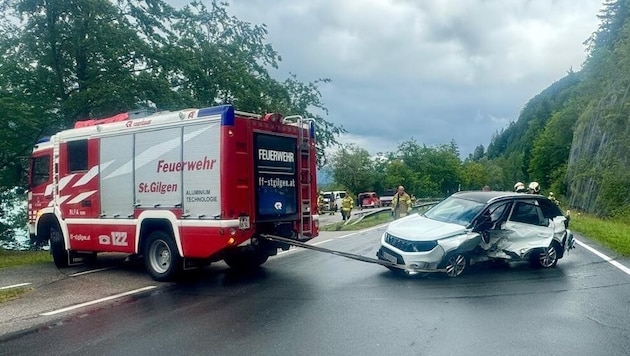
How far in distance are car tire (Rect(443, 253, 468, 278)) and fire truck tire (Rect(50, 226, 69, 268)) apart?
8.14m

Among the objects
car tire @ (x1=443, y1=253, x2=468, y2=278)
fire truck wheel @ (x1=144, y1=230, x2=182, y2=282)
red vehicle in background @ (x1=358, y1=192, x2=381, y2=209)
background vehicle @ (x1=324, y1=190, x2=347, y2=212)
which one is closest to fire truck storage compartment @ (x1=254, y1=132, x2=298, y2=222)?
fire truck wheel @ (x1=144, y1=230, x2=182, y2=282)

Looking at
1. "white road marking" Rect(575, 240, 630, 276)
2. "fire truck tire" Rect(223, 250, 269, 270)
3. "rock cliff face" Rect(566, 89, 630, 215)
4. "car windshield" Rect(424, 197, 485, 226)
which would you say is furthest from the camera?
"rock cliff face" Rect(566, 89, 630, 215)

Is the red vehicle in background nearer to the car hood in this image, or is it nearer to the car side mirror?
the car hood

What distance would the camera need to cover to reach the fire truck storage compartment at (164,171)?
9.68 m

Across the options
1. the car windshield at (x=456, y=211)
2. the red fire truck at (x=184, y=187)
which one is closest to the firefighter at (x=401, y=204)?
the car windshield at (x=456, y=211)

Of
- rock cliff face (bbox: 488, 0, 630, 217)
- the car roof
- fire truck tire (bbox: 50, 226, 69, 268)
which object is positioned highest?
rock cliff face (bbox: 488, 0, 630, 217)

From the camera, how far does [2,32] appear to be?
2025 cm

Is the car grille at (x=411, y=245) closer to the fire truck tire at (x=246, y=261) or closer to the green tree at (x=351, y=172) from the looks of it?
the fire truck tire at (x=246, y=261)

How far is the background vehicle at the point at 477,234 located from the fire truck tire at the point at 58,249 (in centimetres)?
692

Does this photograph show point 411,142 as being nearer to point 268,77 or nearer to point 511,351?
point 268,77

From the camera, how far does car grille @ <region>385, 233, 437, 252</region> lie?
9.74 meters

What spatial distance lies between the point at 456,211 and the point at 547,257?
206cm

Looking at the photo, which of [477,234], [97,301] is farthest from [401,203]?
[97,301]

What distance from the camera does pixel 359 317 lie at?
23.6 ft
